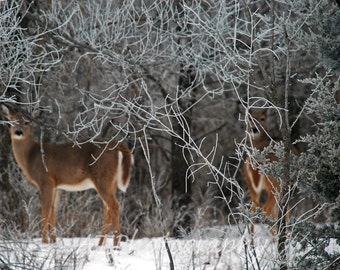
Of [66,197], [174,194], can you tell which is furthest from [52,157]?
[174,194]

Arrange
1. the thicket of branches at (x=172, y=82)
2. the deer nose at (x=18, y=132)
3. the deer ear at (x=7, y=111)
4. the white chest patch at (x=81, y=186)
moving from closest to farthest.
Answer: the thicket of branches at (x=172, y=82), the deer ear at (x=7, y=111), the white chest patch at (x=81, y=186), the deer nose at (x=18, y=132)

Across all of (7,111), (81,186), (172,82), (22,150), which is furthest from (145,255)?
(172,82)

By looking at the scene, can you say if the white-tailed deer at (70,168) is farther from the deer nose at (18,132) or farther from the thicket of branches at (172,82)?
the thicket of branches at (172,82)

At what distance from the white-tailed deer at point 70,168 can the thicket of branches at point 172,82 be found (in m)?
0.33

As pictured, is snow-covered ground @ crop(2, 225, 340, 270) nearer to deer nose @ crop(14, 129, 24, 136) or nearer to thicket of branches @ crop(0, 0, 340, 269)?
thicket of branches @ crop(0, 0, 340, 269)

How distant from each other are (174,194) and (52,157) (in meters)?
3.18

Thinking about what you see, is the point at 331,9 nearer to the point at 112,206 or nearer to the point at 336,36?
the point at 336,36

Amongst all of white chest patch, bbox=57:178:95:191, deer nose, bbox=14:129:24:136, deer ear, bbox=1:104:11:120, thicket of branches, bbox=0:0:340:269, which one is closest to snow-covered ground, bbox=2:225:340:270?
thicket of branches, bbox=0:0:340:269

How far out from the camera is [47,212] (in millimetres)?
11375

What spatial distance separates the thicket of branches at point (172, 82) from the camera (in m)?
6.04

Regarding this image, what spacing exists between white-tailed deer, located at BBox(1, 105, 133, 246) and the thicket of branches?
0.33 metres

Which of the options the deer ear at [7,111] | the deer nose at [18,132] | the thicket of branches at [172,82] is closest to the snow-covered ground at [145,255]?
the thicket of branches at [172,82]

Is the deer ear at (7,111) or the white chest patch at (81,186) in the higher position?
the deer ear at (7,111)

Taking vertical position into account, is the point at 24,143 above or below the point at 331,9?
below
